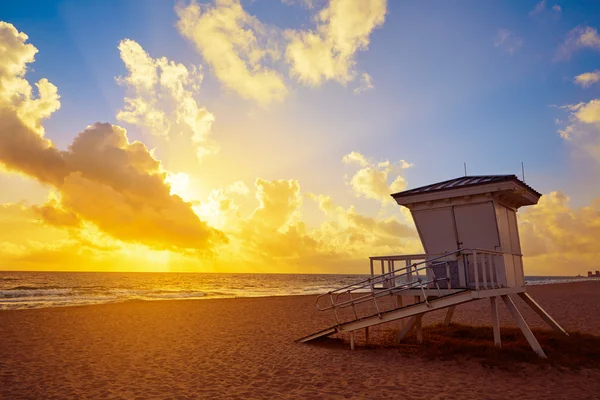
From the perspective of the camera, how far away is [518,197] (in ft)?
40.2

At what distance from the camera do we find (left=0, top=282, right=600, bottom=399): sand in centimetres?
857

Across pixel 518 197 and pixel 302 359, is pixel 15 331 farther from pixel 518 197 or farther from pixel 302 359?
pixel 518 197

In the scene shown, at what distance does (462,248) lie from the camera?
36.0ft

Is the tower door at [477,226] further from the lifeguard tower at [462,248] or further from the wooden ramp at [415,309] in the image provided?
the wooden ramp at [415,309]

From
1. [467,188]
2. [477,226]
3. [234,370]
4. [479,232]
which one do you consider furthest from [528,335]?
[234,370]

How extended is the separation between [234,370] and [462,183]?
817cm

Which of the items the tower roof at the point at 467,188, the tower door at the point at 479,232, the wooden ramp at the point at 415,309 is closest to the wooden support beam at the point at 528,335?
the tower door at the point at 479,232

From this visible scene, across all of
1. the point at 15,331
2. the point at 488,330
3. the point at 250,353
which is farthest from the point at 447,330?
the point at 15,331

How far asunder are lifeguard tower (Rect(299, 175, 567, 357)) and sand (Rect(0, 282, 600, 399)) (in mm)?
1534

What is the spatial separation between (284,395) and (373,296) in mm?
4255

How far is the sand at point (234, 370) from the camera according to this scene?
8.57 m

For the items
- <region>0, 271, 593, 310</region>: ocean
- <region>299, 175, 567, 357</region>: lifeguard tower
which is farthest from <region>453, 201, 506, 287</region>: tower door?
<region>0, 271, 593, 310</region>: ocean

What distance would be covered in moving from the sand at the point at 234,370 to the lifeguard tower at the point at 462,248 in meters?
1.53

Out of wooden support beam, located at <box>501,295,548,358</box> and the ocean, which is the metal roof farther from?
the ocean
